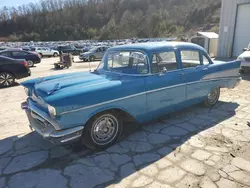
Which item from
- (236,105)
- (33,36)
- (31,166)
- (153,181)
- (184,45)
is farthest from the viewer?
(33,36)

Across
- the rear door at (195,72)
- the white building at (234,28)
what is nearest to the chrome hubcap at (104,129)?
the rear door at (195,72)

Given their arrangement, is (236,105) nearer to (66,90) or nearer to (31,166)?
(66,90)

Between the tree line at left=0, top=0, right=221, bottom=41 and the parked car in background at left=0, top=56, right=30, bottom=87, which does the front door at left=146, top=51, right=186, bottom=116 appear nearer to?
the parked car in background at left=0, top=56, right=30, bottom=87

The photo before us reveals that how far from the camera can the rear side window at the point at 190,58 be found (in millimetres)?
4547

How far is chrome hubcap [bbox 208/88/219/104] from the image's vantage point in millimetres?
5367

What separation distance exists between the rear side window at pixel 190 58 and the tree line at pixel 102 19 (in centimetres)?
7043

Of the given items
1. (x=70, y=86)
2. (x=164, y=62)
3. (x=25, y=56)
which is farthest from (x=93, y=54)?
(x=70, y=86)

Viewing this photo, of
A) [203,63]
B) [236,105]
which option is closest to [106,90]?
[203,63]

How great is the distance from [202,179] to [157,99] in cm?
163

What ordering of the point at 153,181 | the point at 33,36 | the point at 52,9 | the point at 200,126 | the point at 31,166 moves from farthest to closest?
the point at 52,9
the point at 33,36
the point at 200,126
the point at 31,166
the point at 153,181

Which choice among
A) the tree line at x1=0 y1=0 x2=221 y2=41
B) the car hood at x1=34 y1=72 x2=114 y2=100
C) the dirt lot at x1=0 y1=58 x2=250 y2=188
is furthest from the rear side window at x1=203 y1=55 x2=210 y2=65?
the tree line at x1=0 y1=0 x2=221 y2=41

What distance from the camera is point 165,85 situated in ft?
13.3

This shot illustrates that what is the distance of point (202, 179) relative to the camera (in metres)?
2.81

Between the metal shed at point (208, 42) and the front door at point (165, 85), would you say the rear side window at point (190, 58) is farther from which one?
the metal shed at point (208, 42)
